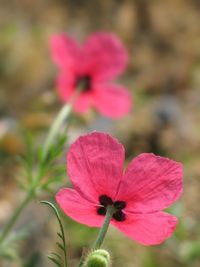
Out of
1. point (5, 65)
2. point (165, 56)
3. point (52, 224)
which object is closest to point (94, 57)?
point (52, 224)

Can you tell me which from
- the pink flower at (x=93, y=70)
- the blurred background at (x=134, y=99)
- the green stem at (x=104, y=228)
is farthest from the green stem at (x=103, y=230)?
the pink flower at (x=93, y=70)

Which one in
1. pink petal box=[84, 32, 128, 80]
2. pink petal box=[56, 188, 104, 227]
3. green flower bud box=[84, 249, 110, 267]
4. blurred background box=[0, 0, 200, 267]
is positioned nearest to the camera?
green flower bud box=[84, 249, 110, 267]

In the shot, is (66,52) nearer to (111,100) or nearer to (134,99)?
(111,100)

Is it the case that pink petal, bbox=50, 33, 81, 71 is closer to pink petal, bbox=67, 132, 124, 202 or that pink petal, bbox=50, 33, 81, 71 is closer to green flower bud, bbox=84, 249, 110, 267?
pink petal, bbox=67, 132, 124, 202

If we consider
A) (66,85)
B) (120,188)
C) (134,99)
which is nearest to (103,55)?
(66,85)

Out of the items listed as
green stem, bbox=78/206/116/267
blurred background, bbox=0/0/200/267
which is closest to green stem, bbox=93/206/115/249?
green stem, bbox=78/206/116/267
